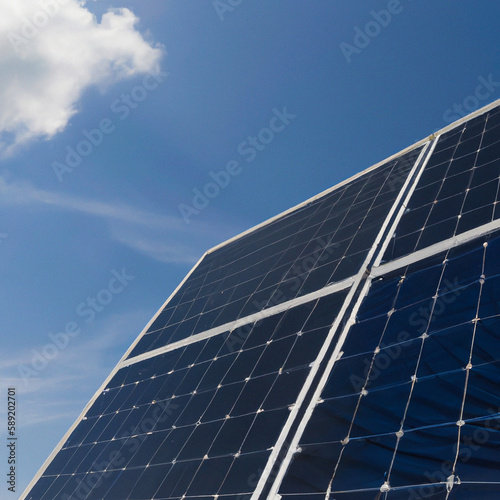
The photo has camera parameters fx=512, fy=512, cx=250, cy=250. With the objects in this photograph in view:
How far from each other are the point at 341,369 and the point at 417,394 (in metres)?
1.86

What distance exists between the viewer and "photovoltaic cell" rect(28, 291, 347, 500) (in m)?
9.55

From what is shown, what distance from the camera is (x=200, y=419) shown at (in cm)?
1127

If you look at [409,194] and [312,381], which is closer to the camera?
[312,381]

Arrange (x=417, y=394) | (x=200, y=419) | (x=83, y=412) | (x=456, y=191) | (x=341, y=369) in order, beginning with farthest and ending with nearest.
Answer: (x=83, y=412), (x=456, y=191), (x=200, y=419), (x=341, y=369), (x=417, y=394)

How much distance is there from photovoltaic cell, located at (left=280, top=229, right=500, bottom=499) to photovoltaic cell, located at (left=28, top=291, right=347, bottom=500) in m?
1.13

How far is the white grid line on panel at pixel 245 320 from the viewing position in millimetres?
11938

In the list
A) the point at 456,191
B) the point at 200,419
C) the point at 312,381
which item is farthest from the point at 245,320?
the point at 456,191

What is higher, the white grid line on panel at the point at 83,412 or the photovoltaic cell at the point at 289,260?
the white grid line on panel at the point at 83,412

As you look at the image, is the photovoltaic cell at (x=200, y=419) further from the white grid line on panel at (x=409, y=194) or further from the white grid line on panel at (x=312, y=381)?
the white grid line on panel at (x=409, y=194)

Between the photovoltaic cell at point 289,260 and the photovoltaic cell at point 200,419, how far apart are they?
1.20 metres

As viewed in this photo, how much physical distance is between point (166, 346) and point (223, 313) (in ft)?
7.82

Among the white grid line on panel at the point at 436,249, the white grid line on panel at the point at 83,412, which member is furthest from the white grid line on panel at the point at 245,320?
the white grid line on panel at the point at 436,249

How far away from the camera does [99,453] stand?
13.4 metres

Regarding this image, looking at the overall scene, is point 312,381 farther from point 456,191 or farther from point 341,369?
point 456,191
